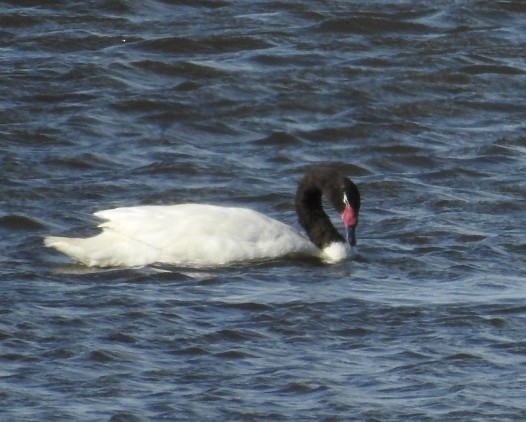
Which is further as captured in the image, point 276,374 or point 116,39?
point 116,39

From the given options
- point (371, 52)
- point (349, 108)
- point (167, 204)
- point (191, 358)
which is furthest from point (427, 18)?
point (191, 358)

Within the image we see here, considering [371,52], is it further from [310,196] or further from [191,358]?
[191,358]

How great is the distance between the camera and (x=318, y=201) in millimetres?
12148

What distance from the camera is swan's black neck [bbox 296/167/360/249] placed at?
11.9 metres

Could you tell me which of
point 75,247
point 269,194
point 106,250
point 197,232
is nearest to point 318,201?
point 269,194

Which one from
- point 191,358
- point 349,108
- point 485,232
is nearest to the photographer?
point 191,358

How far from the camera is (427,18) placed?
57.1 ft

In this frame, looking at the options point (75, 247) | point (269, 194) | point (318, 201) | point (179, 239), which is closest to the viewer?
point (75, 247)

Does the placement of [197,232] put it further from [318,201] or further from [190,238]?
[318,201]

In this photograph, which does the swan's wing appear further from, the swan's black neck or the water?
the swan's black neck

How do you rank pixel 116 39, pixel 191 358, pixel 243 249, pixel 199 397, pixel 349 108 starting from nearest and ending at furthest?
Answer: pixel 199 397 < pixel 191 358 < pixel 243 249 < pixel 349 108 < pixel 116 39

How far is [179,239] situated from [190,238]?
6 centimetres

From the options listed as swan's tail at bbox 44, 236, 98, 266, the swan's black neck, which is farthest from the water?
the swan's black neck

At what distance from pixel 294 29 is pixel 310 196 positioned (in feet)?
17.1
